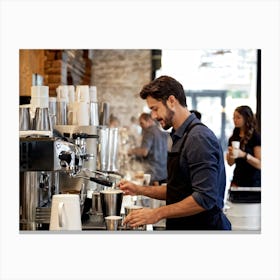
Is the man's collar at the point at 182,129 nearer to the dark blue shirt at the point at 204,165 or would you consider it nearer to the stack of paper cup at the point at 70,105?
the dark blue shirt at the point at 204,165

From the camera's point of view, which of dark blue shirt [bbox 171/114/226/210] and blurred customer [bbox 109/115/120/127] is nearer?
dark blue shirt [bbox 171/114/226/210]

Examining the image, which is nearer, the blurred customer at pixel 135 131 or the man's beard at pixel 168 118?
the man's beard at pixel 168 118

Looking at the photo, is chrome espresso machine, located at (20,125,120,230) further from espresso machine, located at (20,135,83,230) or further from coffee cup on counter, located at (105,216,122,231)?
coffee cup on counter, located at (105,216,122,231)

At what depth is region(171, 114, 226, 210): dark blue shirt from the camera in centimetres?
218

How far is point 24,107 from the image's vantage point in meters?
2.49

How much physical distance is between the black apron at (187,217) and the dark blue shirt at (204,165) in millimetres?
25

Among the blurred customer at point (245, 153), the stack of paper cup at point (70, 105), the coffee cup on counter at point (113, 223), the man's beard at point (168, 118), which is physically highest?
the stack of paper cup at point (70, 105)

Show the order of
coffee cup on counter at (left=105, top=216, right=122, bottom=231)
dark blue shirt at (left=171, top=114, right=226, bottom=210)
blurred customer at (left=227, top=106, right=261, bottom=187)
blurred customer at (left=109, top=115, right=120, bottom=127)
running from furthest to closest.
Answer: blurred customer at (left=109, top=115, right=120, bottom=127) → blurred customer at (left=227, top=106, right=261, bottom=187) → coffee cup on counter at (left=105, top=216, right=122, bottom=231) → dark blue shirt at (left=171, top=114, right=226, bottom=210)

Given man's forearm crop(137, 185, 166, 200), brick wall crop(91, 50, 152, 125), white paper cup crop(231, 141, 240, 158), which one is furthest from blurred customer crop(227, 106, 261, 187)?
brick wall crop(91, 50, 152, 125)

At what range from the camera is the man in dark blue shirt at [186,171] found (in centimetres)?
220
